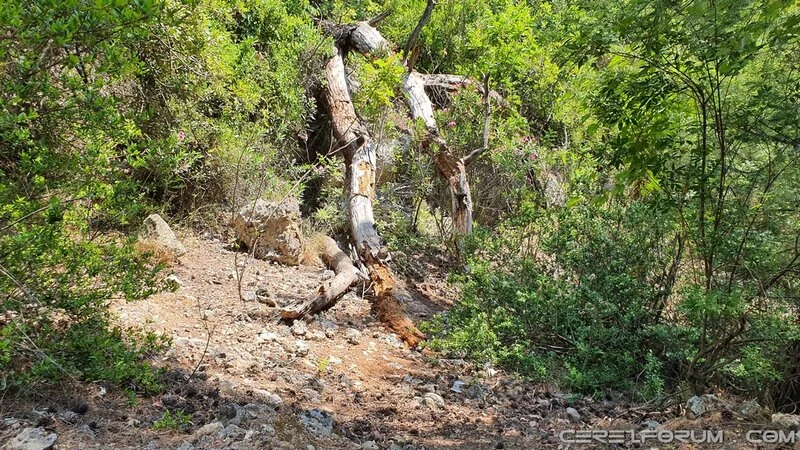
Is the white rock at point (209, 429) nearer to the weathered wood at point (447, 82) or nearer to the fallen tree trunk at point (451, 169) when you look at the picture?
the fallen tree trunk at point (451, 169)

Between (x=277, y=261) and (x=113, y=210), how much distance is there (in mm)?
3589

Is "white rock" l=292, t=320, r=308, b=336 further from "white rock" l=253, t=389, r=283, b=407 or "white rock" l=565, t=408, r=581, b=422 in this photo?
"white rock" l=565, t=408, r=581, b=422

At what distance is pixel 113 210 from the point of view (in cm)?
296

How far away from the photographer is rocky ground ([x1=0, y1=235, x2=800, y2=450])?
2.67 meters

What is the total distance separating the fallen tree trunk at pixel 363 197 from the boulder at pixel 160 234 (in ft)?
6.45

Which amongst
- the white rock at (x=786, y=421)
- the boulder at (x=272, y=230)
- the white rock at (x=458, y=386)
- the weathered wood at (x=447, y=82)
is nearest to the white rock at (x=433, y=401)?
the white rock at (x=458, y=386)

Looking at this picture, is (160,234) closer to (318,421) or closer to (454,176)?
(318,421)

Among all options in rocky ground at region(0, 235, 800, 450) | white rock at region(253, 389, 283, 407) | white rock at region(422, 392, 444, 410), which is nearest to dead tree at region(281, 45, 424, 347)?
rocky ground at region(0, 235, 800, 450)

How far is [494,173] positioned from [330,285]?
431cm

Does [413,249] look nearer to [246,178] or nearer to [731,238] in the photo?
[246,178]

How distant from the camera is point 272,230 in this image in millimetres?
6336

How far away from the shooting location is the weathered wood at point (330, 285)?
507 centimetres

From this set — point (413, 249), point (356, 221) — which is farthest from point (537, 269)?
point (413, 249)

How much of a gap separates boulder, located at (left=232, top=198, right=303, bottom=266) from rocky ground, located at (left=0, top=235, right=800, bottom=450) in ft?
1.34
